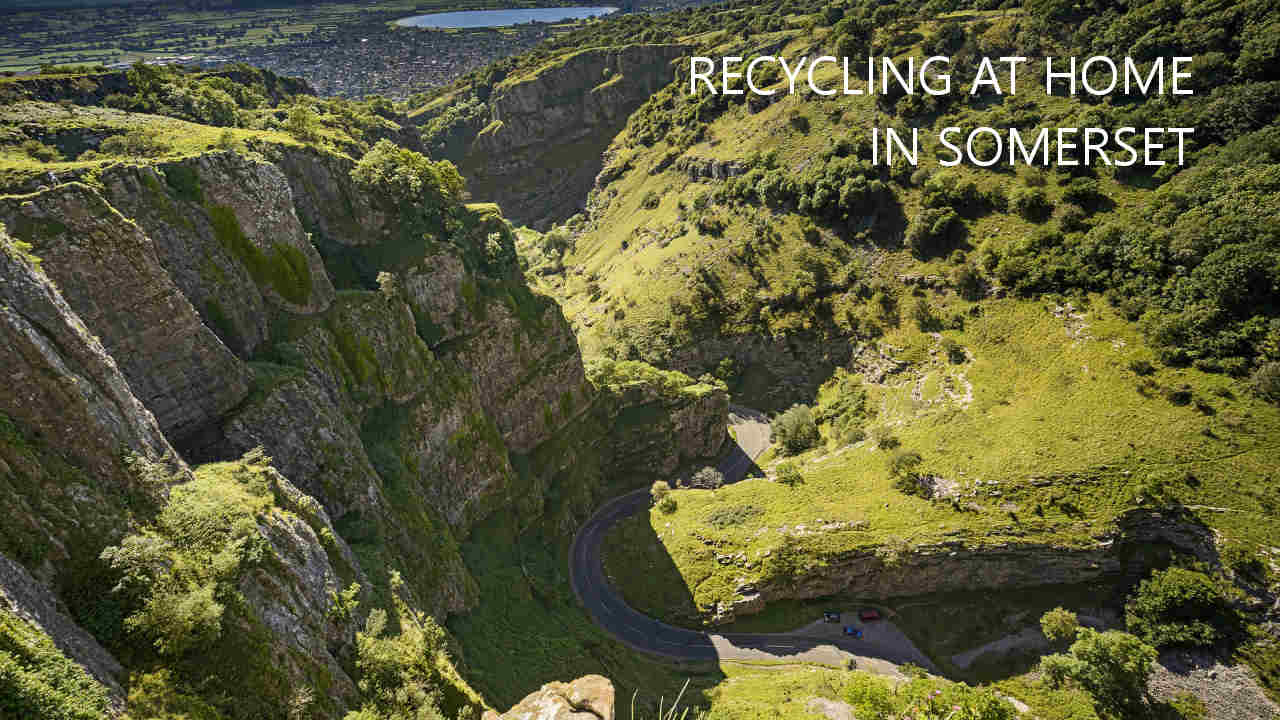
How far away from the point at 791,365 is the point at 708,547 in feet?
160

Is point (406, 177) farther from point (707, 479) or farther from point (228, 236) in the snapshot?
point (707, 479)

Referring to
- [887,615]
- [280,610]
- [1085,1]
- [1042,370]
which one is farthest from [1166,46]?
[280,610]

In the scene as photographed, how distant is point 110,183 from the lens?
35.3 meters

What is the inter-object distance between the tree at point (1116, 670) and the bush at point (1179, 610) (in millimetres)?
3145

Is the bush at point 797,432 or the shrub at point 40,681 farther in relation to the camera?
the bush at point 797,432

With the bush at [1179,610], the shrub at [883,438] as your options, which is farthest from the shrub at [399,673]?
the bush at [1179,610]

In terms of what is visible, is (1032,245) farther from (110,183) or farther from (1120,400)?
(110,183)

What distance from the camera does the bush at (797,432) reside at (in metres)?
93.9

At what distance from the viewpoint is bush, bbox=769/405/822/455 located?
3696 inches

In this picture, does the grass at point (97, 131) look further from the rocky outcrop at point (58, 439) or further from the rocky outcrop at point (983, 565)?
the rocky outcrop at point (983, 565)

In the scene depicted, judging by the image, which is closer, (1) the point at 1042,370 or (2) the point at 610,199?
(1) the point at 1042,370

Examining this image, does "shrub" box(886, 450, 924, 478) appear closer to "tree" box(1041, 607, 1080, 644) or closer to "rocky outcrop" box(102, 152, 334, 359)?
"tree" box(1041, 607, 1080, 644)

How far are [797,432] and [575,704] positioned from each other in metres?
76.7

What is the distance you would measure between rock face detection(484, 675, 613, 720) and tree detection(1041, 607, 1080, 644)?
62185mm
